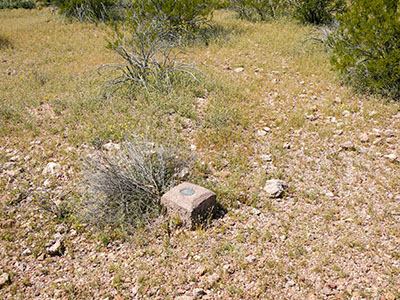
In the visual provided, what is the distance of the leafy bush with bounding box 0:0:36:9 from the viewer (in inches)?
722

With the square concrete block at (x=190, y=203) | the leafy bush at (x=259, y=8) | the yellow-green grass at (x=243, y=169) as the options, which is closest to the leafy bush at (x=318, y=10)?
the leafy bush at (x=259, y=8)

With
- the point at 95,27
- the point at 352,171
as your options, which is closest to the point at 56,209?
the point at 352,171

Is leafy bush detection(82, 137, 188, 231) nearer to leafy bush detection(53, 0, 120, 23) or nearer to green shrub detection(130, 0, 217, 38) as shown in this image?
green shrub detection(130, 0, 217, 38)

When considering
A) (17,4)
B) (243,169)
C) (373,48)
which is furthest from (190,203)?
(17,4)

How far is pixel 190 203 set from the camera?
10.8 ft

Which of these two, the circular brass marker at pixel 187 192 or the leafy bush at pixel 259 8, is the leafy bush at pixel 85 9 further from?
the circular brass marker at pixel 187 192

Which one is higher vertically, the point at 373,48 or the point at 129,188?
the point at 373,48

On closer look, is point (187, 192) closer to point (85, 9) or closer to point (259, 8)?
point (259, 8)

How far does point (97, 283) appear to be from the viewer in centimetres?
296

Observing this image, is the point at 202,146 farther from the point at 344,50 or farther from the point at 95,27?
the point at 95,27

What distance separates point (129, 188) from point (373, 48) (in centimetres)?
494

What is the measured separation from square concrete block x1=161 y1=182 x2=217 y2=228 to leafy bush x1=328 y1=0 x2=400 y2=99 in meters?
3.93

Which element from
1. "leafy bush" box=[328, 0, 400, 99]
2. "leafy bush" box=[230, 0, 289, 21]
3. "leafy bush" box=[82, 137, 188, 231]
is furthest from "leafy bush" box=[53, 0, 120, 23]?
"leafy bush" box=[82, 137, 188, 231]

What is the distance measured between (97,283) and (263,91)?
15.0 feet
